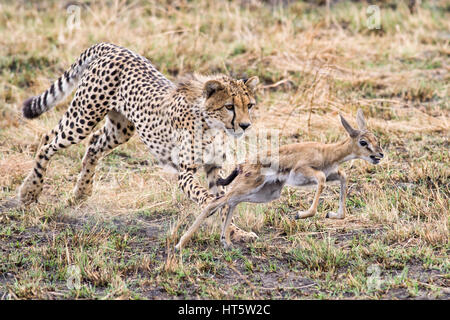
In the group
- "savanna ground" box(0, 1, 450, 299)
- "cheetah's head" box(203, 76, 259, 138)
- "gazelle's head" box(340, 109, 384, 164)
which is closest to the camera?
"savanna ground" box(0, 1, 450, 299)

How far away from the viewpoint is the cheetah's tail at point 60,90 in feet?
20.9

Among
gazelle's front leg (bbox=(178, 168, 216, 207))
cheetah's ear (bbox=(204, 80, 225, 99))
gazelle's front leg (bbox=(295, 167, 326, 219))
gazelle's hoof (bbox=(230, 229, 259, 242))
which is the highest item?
cheetah's ear (bbox=(204, 80, 225, 99))

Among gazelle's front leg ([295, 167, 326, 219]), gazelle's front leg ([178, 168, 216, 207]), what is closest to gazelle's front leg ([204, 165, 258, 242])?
gazelle's front leg ([178, 168, 216, 207])

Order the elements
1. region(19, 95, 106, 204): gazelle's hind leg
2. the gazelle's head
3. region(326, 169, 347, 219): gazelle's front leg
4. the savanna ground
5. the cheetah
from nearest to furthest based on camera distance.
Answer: the savanna ground
the gazelle's head
region(326, 169, 347, 219): gazelle's front leg
the cheetah
region(19, 95, 106, 204): gazelle's hind leg

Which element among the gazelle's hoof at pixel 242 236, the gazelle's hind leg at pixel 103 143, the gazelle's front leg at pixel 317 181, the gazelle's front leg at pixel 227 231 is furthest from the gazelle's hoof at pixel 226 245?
the gazelle's hind leg at pixel 103 143

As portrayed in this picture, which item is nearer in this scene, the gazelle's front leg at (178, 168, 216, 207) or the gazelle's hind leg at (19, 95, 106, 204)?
the gazelle's front leg at (178, 168, 216, 207)

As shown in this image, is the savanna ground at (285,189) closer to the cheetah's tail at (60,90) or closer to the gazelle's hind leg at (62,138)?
the gazelle's hind leg at (62,138)

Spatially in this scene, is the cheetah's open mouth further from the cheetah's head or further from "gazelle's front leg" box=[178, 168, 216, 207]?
"gazelle's front leg" box=[178, 168, 216, 207]

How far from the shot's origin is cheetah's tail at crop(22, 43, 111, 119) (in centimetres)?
637

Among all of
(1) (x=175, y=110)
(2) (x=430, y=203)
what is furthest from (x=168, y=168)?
(2) (x=430, y=203)

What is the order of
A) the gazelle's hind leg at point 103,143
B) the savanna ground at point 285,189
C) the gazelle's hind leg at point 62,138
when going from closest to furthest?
the savanna ground at point 285,189, the gazelle's hind leg at point 62,138, the gazelle's hind leg at point 103,143

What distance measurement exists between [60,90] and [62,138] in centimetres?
48

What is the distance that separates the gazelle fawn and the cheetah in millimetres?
207

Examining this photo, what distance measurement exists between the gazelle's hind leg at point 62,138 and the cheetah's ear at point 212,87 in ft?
3.66
